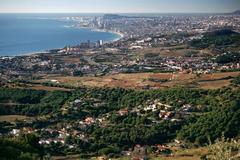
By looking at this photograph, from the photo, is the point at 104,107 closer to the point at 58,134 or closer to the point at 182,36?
the point at 58,134

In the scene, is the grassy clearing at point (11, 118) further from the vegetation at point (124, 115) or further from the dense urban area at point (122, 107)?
the vegetation at point (124, 115)

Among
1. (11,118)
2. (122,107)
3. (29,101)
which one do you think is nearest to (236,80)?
(122,107)

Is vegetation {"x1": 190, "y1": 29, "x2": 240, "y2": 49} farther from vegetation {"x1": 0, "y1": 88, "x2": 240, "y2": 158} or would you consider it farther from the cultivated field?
vegetation {"x1": 0, "y1": 88, "x2": 240, "y2": 158}

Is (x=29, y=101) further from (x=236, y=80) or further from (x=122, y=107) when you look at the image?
(x=236, y=80)

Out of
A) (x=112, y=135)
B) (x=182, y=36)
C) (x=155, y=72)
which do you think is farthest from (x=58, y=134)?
(x=182, y=36)

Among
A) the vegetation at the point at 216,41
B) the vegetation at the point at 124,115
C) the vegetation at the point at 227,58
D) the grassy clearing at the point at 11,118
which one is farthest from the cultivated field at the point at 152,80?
the vegetation at the point at 216,41

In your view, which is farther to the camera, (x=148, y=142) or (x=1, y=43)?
(x=1, y=43)

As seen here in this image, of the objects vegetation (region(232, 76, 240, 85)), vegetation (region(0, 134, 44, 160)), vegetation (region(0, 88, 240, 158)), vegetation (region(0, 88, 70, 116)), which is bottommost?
vegetation (region(0, 88, 70, 116))

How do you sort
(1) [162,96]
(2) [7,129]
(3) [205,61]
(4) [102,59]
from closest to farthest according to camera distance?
(2) [7,129], (1) [162,96], (3) [205,61], (4) [102,59]

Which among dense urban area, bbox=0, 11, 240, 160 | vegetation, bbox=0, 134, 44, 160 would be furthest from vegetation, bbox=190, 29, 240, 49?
vegetation, bbox=0, 134, 44, 160
